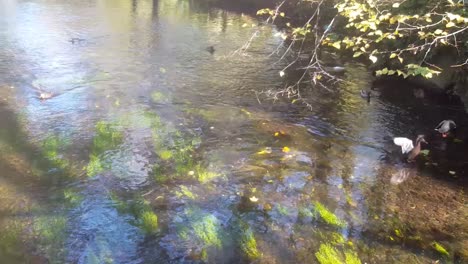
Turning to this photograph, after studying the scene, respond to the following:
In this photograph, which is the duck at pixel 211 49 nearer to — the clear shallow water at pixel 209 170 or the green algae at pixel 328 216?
the clear shallow water at pixel 209 170

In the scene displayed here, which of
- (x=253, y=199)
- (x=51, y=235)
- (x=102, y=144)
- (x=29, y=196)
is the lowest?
(x=102, y=144)

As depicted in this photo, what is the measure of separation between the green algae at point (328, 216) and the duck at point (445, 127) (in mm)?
4090

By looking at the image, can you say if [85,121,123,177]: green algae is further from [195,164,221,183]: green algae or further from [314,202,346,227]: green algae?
[314,202,346,227]: green algae

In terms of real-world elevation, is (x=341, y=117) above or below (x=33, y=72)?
above

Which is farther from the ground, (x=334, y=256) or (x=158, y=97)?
(x=334, y=256)

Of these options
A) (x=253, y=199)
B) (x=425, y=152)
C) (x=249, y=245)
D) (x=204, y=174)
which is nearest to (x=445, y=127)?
(x=425, y=152)

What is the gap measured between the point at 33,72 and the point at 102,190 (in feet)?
22.6

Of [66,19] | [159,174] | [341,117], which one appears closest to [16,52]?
[66,19]

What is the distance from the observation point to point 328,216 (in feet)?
20.6

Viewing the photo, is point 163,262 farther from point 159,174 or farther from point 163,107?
point 163,107

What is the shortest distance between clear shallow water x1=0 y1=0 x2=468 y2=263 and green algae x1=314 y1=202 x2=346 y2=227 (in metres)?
0.02

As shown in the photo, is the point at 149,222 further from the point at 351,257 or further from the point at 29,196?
the point at 351,257

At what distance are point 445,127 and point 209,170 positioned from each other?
16.8ft

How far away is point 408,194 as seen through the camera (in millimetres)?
6891
